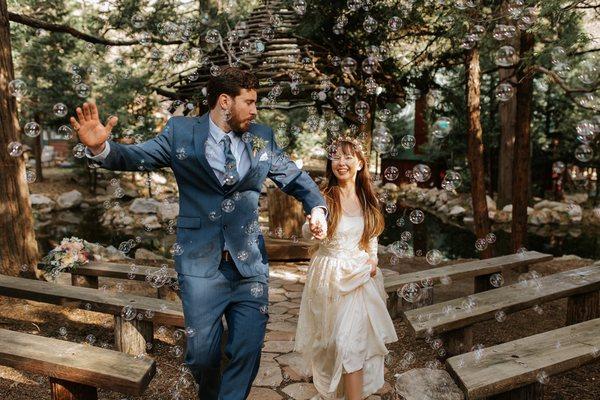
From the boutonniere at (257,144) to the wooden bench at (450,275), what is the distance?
2608 mm

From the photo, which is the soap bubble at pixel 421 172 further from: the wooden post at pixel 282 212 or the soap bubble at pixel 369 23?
the wooden post at pixel 282 212

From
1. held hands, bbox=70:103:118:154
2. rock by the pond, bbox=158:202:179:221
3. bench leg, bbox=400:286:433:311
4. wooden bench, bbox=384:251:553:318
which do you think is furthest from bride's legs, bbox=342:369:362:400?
rock by the pond, bbox=158:202:179:221

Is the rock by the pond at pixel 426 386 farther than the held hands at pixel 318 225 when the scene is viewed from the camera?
Yes

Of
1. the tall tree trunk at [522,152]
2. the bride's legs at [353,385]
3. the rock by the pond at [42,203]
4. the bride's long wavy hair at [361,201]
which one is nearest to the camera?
the bride's legs at [353,385]

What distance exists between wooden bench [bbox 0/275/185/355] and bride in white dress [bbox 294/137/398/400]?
124 centimetres

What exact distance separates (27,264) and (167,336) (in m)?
2.32

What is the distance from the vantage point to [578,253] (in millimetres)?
12961

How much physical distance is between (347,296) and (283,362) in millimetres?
1386

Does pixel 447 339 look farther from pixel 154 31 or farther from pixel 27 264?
pixel 154 31

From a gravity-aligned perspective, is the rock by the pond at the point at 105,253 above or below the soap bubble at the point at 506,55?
below

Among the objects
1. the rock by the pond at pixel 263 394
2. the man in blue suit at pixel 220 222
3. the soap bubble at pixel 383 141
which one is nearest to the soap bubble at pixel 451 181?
the soap bubble at pixel 383 141

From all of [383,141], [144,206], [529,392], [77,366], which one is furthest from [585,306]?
[144,206]

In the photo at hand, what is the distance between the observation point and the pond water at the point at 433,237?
13.2 metres

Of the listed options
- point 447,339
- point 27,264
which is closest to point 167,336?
point 27,264
